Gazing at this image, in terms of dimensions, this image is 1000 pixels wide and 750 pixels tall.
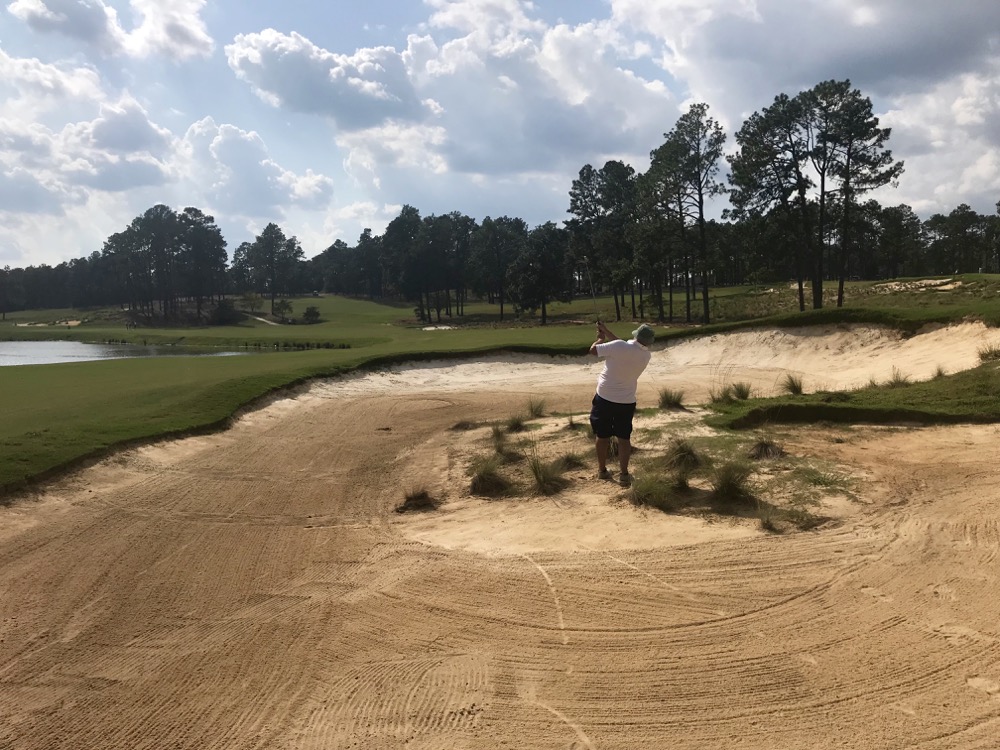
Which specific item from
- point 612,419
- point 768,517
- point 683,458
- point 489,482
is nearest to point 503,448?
point 489,482

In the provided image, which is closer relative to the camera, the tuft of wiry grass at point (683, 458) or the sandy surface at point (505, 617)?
the sandy surface at point (505, 617)

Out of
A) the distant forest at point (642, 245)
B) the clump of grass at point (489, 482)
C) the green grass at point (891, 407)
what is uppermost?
the distant forest at point (642, 245)

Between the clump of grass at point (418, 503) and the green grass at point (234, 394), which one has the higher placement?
the green grass at point (234, 394)

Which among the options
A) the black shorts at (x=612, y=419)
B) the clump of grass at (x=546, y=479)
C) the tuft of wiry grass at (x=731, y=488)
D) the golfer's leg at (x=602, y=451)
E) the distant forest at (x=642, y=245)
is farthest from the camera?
the distant forest at (x=642, y=245)

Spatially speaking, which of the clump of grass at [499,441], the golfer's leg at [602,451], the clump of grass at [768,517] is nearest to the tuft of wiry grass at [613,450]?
the golfer's leg at [602,451]

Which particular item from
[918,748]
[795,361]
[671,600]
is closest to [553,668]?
[671,600]

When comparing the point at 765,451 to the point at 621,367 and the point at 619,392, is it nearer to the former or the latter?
the point at 619,392

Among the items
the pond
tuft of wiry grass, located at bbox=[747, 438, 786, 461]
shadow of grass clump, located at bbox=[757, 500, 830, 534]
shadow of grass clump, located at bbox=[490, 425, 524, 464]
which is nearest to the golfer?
tuft of wiry grass, located at bbox=[747, 438, 786, 461]

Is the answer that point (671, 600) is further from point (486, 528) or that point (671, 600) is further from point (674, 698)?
point (486, 528)

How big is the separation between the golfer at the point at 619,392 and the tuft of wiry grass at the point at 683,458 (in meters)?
0.55

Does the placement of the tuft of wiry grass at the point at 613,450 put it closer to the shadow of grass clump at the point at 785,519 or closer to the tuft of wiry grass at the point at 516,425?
the shadow of grass clump at the point at 785,519

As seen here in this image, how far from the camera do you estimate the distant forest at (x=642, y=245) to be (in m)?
38.5

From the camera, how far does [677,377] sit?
21750 mm

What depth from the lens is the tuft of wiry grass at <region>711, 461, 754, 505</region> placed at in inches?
286
